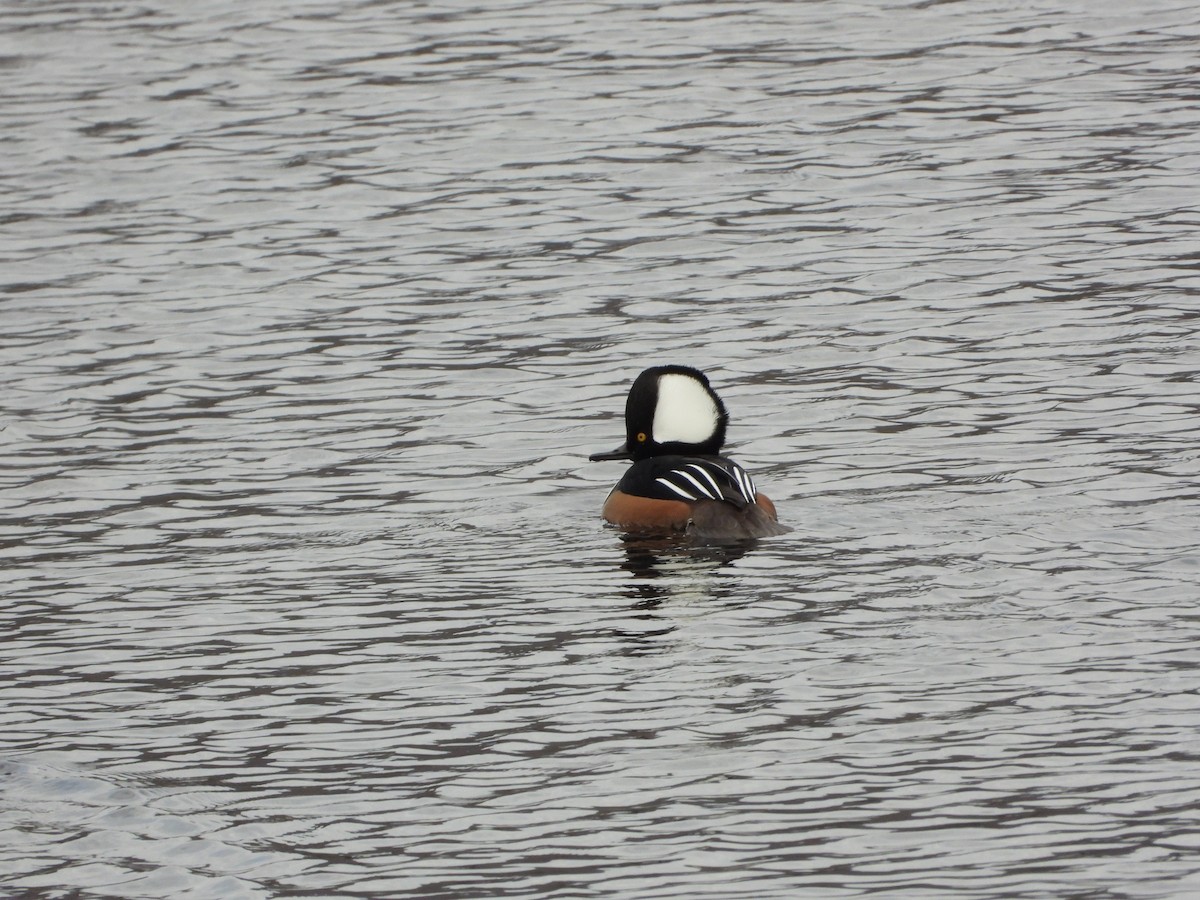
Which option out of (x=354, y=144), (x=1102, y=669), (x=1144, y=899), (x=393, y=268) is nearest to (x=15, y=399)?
(x=393, y=268)

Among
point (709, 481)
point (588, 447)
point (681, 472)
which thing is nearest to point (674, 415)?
point (681, 472)

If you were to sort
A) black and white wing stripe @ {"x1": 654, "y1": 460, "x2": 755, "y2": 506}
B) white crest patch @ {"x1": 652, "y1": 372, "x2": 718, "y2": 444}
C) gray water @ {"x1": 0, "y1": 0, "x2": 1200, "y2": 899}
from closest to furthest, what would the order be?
gray water @ {"x1": 0, "y1": 0, "x2": 1200, "y2": 899}, black and white wing stripe @ {"x1": 654, "y1": 460, "x2": 755, "y2": 506}, white crest patch @ {"x1": 652, "y1": 372, "x2": 718, "y2": 444}

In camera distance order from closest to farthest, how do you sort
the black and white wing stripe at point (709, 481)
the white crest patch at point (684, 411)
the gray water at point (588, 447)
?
1. the gray water at point (588, 447)
2. the black and white wing stripe at point (709, 481)
3. the white crest patch at point (684, 411)

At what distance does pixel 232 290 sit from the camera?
19.0m

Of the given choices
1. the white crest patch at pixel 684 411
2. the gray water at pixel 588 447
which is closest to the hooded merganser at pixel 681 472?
the white crest patch at pixel 684 411

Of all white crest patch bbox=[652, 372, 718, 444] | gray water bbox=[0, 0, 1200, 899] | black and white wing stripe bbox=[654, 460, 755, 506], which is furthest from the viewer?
white crest patch bbox=[652, 372, 718, 444]

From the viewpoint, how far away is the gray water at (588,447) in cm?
849

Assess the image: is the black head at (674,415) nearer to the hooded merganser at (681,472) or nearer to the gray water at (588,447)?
the hooded merganser at (681,472)

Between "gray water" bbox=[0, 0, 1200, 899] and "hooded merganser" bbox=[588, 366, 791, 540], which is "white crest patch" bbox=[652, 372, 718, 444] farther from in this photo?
"gray water" bbox=[0, 0, 1200, 899]

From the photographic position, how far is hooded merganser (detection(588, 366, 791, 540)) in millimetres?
12375

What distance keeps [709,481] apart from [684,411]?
893 millimetres

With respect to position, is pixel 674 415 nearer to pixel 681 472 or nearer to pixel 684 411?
pixel 684 411

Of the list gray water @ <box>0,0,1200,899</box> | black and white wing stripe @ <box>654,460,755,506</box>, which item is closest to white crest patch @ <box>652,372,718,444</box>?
black and white wing stripe @ <box>654,460,755,506</box>

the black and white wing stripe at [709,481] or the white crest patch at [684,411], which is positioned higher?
the white crest patch at [684,411]
